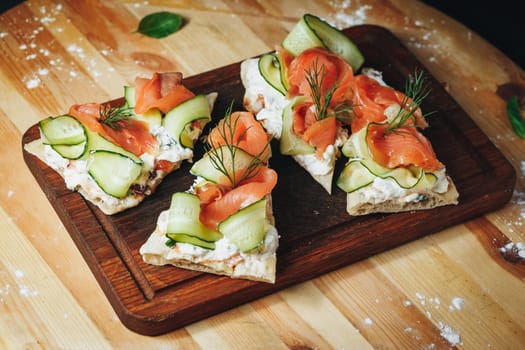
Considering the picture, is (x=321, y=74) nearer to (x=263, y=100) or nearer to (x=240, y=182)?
(x=263, y=100)

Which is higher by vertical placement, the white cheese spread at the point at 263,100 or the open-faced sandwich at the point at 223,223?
the white cheese spread at the point at 263,100

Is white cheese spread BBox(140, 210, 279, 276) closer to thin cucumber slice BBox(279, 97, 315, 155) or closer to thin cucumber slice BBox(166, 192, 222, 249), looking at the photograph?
thin cucumber slice BBox(166, 192, 222, 249)

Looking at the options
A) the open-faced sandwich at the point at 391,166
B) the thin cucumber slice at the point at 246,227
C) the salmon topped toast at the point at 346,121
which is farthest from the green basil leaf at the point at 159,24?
the thin cucumber slice at the point at 246,227

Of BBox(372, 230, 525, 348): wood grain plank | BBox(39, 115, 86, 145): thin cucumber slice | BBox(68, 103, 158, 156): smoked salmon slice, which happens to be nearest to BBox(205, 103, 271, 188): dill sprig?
BBox(68, 103, 158, 156): smoked salmon slice

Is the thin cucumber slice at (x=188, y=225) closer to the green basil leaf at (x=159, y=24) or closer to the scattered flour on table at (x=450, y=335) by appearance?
the scattered flour on table at (x=450, y=335)

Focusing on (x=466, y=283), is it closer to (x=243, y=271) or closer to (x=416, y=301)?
(x=416, y=301)

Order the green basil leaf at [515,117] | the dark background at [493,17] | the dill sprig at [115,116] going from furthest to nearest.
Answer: the dark background at [493,17] < the green basil leaf at [515,117] < the dill sprig at [115,116]

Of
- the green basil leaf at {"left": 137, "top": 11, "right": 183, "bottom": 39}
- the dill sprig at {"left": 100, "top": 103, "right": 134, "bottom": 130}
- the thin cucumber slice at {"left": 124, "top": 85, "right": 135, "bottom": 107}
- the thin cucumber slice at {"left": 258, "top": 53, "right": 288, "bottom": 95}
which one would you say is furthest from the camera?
the green basil leaf at {"left": 137, "top": 11, "right": 183, "bottom": 39}
